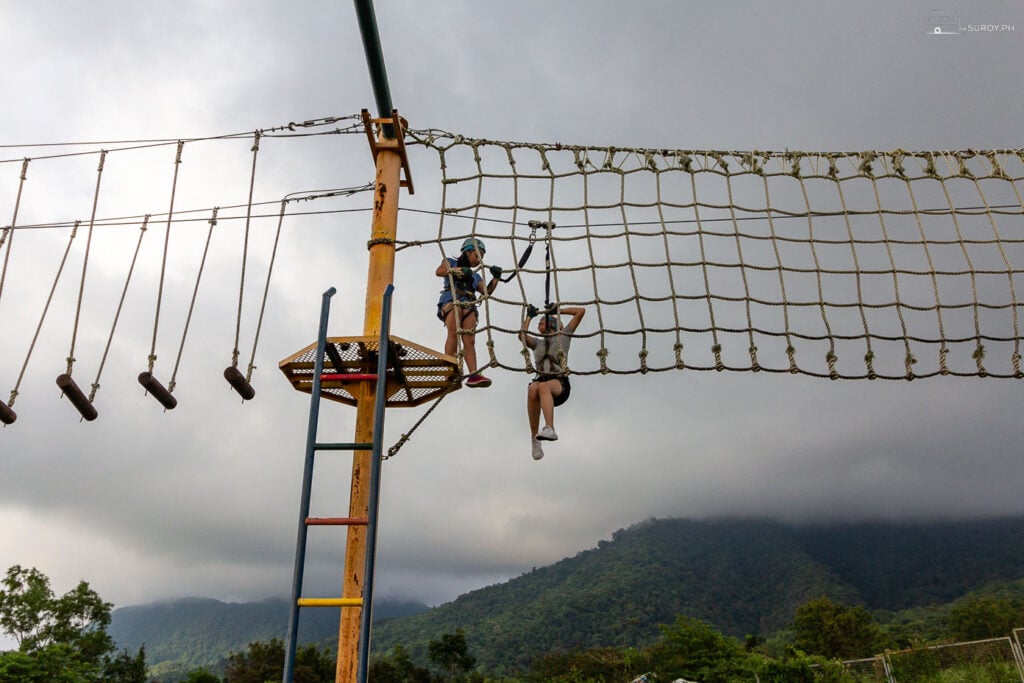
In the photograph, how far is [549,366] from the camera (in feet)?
21.0

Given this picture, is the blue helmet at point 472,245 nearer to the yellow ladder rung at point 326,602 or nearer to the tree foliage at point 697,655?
the yellow ladder rung at point 326,602

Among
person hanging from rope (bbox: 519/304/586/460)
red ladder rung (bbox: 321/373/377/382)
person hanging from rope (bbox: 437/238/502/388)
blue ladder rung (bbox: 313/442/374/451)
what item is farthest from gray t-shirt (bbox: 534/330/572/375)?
blue ladder rung (bbox: 313/442/374/451)

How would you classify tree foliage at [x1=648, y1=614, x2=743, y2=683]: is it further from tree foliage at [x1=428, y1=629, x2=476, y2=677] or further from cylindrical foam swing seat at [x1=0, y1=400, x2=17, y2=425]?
cylindrical foam swing seat at [x1=0, y1=400, x2=17, y2=425]

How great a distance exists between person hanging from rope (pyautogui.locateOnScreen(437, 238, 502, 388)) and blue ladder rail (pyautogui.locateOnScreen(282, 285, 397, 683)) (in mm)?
1581

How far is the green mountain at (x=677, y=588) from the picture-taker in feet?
280

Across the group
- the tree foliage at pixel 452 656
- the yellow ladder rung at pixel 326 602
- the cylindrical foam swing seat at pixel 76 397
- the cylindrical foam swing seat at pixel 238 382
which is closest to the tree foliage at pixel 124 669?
the tree foliage at pixel 452 656

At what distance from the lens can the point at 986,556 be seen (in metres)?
166

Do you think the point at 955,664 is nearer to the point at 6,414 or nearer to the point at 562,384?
the point at 562,384

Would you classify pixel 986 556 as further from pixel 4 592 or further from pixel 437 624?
pixel 4 592

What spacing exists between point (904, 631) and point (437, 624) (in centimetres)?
5603

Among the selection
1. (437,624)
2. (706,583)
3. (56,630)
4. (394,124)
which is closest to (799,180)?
(394,124)

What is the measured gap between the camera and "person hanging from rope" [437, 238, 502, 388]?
607 centimetres

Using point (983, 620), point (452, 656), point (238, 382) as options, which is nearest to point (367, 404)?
point (238, 382)

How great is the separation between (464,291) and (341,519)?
262 cm
